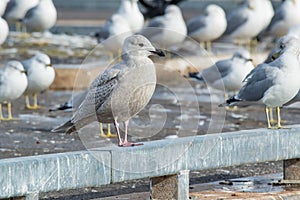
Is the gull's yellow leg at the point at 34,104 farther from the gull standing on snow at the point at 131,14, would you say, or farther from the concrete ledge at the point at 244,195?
the concrete ledge at the point at 244,195

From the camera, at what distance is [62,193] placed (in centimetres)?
788

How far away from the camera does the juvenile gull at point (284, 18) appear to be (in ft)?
64.5

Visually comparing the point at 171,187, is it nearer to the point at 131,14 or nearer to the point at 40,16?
the point at 131,14

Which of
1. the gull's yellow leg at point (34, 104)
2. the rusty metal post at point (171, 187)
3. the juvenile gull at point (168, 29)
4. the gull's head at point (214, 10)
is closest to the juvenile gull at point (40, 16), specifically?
the juvenile gull at point (168, 29)

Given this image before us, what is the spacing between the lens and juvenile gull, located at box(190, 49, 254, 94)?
531 inches

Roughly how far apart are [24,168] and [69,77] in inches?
372

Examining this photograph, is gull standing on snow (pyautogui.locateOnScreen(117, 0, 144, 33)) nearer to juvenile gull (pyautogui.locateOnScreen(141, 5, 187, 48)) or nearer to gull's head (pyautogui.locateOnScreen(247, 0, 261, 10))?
juvenile gull (pyautogui.locateOnScreen(141, 5, 187, 48))

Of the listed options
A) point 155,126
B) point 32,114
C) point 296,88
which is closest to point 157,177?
point 296,88

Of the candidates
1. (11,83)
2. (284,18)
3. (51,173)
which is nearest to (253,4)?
(284,18)

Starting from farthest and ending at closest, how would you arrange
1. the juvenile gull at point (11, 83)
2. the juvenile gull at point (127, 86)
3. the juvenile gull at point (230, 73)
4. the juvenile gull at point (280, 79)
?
the juvenile gull at point (230, 73), the juvenile gull at point (11, 83), the juvenile gull at point (280, 79), the juvenile gull at point (127, 86)

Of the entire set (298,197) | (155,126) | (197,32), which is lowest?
(298,197)

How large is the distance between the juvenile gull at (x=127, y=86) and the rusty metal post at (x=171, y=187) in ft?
1.48

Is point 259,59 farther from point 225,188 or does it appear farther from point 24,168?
point 24,168

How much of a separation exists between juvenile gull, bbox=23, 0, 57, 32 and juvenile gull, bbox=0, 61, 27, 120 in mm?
7367
